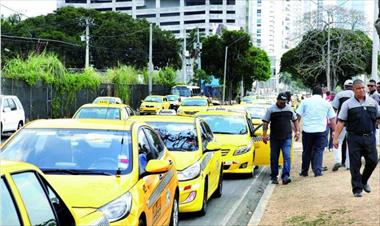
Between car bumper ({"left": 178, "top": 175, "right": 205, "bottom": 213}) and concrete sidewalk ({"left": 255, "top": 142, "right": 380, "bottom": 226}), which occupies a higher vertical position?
car bumper ({"left": 178, "top": 175, "right": 205, "bottom": 213})

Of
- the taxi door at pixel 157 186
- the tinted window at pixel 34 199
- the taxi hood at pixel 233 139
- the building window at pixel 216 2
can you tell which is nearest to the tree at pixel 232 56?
the taxi hood at pixel 233 139

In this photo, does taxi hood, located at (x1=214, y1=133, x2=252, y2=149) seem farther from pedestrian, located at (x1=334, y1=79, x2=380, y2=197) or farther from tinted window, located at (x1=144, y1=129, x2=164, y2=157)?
tinted window, located at (x1=144, y1=129, x2=164, y2=157)

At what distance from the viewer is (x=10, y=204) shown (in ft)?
11.3

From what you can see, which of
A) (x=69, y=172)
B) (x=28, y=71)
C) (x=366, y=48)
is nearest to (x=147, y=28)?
(x=366, y=48)

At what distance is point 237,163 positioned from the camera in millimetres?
13539

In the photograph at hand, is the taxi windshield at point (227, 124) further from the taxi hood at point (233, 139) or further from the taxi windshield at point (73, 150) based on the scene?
the taxi windshield at point (73, 150)

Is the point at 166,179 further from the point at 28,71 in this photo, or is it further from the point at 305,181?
the point at 28,71

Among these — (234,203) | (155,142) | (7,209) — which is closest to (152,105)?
(234,203)

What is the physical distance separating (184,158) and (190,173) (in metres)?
0.41

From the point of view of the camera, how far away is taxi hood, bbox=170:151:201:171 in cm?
923

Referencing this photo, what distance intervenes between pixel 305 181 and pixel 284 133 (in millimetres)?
1093

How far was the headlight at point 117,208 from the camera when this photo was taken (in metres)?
5.42

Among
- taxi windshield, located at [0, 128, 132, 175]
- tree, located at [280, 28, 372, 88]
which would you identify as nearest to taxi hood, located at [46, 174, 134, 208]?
taxi windshield, located at [0, 128, 132, 175]

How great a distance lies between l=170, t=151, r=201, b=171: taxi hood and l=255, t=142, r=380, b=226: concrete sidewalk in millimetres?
1315
